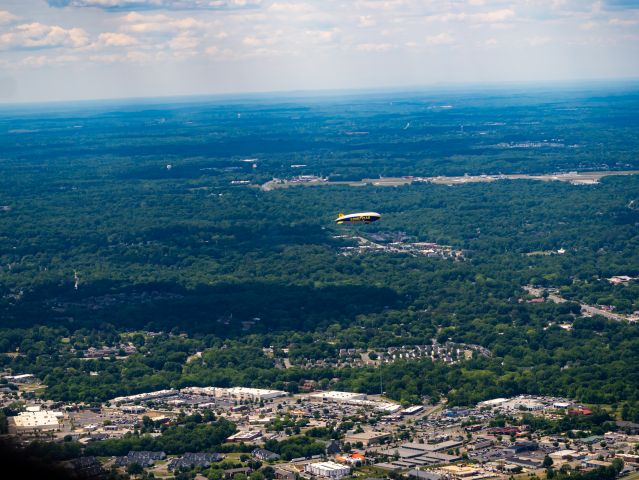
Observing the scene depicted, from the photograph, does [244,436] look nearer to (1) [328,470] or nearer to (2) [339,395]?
(1) [328,470]

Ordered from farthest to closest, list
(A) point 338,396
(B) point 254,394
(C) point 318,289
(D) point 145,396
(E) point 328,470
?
Result: (C) point 318,289 < (D) point 145,396 < (B) point 254,394 < (A) point 338,396 < (E) point 328,470

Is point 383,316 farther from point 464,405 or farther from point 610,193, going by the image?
point 610,193

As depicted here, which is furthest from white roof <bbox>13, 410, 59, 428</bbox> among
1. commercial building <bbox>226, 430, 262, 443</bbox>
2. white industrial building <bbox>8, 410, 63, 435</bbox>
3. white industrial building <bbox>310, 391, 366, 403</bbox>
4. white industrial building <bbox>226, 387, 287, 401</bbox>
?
white industrial building <bbox>310, 391, 366, 403</bbox>

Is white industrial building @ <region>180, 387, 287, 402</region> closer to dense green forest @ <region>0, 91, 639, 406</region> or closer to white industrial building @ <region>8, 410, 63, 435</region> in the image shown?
dense green forest @ <region>0, 91, 639, 406</region>

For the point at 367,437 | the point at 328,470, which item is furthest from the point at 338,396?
the point at 328,470

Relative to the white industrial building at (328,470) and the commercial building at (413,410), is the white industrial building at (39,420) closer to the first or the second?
the white industrial building at (328,470)
